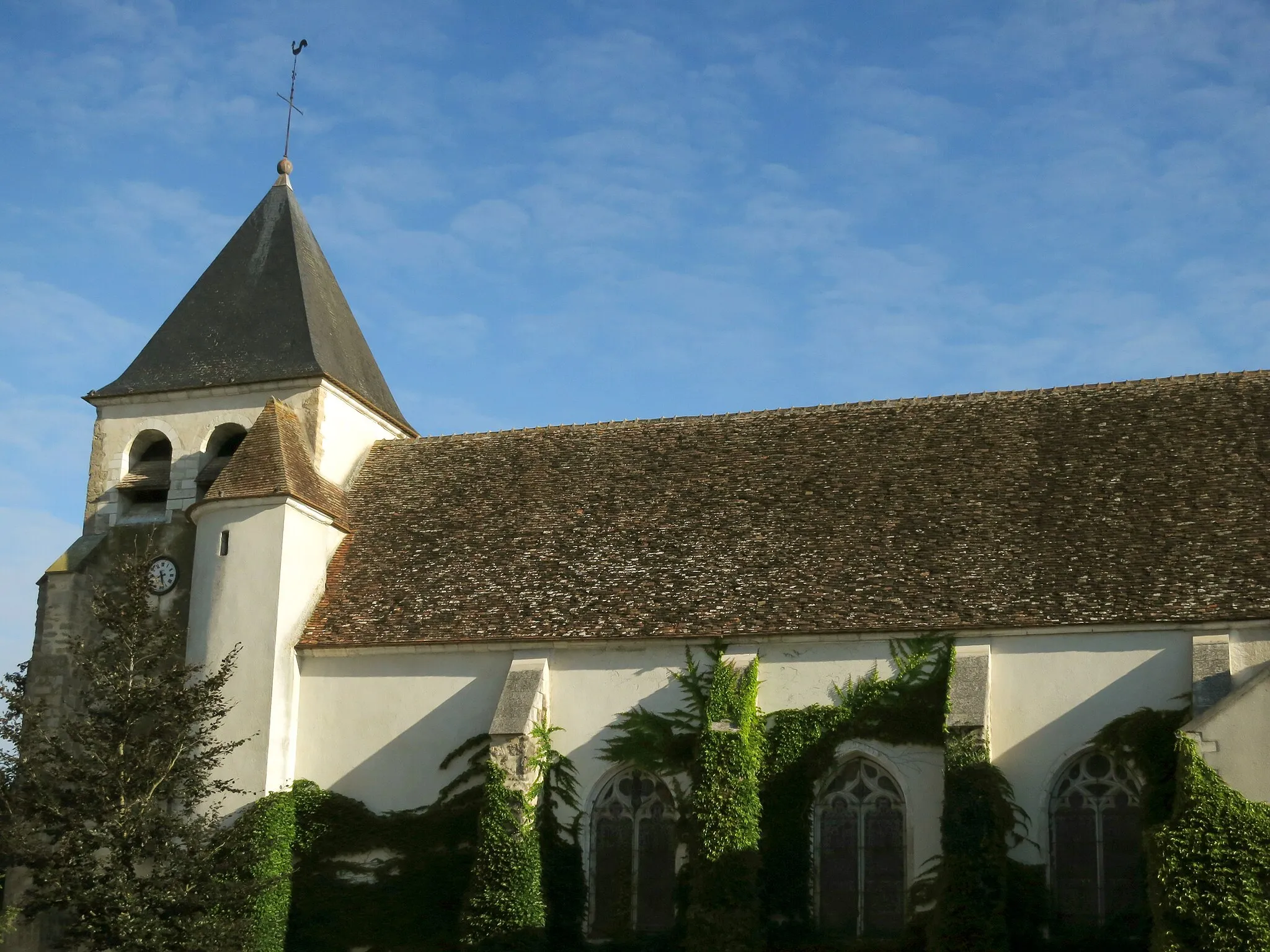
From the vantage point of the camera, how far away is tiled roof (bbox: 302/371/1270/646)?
25969mm

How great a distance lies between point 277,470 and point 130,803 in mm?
7265

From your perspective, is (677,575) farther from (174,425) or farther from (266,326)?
(174,425)

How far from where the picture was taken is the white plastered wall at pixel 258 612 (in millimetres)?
28375

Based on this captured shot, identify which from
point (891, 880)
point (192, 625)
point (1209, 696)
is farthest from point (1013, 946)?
point (192, 625)

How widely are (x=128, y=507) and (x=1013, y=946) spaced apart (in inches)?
773

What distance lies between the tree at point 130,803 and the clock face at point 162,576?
3040 mm

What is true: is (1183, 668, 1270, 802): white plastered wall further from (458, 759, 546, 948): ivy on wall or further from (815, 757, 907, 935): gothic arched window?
(458, 759, 546, 948): ivy on wall

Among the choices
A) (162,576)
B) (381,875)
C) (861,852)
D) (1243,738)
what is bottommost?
(381,875)

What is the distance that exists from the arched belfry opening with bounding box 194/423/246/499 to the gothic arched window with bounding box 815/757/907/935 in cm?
1431

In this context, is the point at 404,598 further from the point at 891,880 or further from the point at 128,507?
the point at 891,880

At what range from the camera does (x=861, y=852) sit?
25391 mm

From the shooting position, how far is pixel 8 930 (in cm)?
2569

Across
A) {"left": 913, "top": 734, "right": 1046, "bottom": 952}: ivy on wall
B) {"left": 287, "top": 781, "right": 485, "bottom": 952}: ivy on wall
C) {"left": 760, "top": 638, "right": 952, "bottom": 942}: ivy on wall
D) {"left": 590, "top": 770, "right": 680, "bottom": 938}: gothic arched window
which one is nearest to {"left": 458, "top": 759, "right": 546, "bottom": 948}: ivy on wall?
{"left": 287, "top": 781, "right": 485, "bottom": 952}: ivy on wall

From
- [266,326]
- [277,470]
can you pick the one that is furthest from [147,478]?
[277,470]
